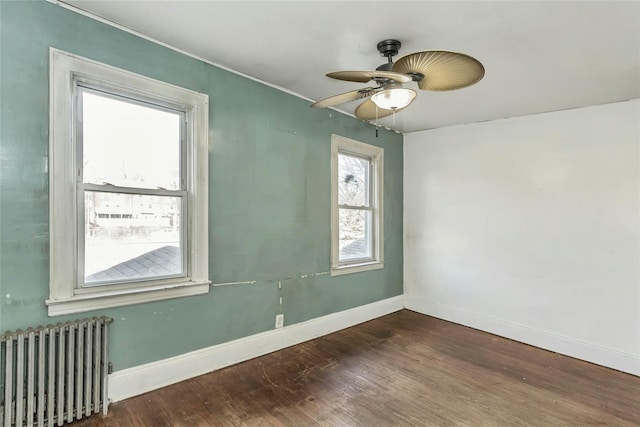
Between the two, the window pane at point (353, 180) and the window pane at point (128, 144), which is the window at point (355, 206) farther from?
the window pane at point (128, 144)

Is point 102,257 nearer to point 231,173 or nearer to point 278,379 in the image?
point 231,173

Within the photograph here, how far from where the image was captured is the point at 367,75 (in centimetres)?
176

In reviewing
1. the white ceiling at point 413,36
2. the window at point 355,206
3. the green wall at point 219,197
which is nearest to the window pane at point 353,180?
the window at point 355,206

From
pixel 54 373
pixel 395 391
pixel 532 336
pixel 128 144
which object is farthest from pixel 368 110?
pixel 532 336

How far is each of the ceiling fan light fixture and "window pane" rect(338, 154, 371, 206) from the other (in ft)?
5.76

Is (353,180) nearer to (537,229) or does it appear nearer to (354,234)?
(354,234)

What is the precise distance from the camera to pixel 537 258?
3420 millimetres

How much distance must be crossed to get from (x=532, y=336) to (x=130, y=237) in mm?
4046

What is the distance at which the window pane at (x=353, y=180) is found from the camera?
3.85 m

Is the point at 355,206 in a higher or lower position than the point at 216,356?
higher

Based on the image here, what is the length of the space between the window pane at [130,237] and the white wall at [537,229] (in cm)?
328

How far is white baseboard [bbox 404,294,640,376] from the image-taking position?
290cm

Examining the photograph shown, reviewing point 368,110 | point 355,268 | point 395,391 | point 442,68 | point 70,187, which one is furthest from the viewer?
point 355,268

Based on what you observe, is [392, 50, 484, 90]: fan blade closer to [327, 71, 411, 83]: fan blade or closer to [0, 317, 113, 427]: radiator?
[327, 71, 411, 83]: fan blade
